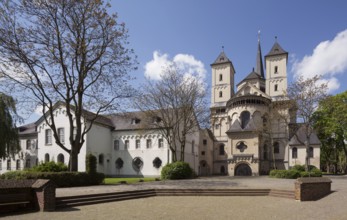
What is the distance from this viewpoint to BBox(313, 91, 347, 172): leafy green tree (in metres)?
48.6

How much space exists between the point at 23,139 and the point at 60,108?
11.4m

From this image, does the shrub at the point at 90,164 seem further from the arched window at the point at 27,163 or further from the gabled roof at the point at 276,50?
the gabled roof at the point at 276,50

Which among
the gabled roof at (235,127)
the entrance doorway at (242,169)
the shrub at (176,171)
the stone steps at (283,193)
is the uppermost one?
the gabled roof at (235,127)

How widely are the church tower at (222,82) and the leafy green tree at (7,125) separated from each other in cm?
4283

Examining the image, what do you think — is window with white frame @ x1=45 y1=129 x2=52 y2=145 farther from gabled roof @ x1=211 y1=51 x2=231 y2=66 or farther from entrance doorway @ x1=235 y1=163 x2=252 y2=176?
gabled roof @ x1=211 y1=51 x2=231 y2=66

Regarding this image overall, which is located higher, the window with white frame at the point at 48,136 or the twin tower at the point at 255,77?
the twin tower at the point at 255,77

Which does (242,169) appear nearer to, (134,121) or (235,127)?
(235,127)

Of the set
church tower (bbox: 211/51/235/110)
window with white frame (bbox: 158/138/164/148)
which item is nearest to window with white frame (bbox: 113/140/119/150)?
window with white frame (bbox: 158/138/164/148)

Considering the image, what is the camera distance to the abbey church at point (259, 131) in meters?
52.2

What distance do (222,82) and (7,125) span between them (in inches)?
1836

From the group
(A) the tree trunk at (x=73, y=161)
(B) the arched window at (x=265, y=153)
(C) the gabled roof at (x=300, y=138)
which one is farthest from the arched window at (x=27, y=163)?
(C) the gabled roof at (x=300, y=138)

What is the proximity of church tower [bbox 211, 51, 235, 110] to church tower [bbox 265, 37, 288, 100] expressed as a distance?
27.0 ft

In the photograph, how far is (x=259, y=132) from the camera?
50.8m

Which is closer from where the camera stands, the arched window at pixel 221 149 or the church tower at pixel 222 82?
the arched window at pixel 221 149
